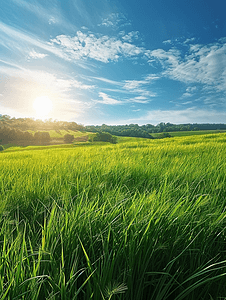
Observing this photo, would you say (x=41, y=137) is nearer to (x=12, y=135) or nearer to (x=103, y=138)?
(x=12, y=135)

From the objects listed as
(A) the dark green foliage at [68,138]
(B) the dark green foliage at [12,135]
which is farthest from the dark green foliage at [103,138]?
(B) the dark green foliage at [12,135]

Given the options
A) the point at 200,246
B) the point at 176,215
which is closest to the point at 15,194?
the point at 176,215

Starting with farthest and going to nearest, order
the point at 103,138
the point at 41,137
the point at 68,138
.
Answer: the point at 103,138 → the point at 68,138 → the point at 41,137

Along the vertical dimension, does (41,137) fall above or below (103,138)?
above

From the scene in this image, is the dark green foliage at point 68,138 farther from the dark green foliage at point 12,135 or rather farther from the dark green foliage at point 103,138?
the dark green foliage at point 12,135

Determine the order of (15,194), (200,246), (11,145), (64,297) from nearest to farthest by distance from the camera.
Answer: (64,297) → (200,246) → (15,194) → (11,145)

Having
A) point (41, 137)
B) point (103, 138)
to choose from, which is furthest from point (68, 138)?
point (103, 138)

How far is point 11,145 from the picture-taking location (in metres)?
61.6

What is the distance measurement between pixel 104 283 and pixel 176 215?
2.06 feet

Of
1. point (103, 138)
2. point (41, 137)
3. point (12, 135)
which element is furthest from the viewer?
point (103, 138)

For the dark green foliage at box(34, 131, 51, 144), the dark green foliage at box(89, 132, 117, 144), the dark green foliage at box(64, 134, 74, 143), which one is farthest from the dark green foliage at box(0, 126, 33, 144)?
the dark green foliage at box(89, 132, 117, 144)

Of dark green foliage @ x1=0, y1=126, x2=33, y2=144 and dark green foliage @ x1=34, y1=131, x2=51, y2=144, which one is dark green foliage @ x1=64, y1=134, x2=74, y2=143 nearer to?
dark green foliage @ x1=34, y1=131, x2=51, y2=144

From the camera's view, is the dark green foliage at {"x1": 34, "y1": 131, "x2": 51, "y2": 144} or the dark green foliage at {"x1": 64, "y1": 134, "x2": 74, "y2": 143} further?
the dark green foliage at {"x1": 64, "y1": 134, "x2": 74, "y2": 143}

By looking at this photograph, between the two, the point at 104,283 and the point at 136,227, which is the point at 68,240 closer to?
the point at 104,283
